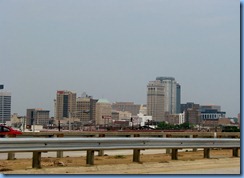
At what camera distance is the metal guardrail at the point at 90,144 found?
11.9 metres

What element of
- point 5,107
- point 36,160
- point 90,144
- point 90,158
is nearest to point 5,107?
point 5,107

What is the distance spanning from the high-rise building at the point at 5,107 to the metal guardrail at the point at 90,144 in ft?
495

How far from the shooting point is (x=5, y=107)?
170 m

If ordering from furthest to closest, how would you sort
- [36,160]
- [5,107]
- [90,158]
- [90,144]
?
1. [5,107]
2. [90,158]
3. [90,144]
4. [36,160]

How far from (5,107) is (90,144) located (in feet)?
529

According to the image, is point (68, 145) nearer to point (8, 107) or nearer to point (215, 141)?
point (215, 141)

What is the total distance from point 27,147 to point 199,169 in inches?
190

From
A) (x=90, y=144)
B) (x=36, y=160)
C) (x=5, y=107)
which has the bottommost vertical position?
(x=36, y=160)

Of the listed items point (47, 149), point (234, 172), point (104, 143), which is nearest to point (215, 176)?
point (234, 172)

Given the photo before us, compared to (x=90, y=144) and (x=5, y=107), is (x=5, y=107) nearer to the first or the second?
(x=5, y=107)

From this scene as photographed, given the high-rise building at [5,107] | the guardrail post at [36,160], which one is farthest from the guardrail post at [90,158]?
the high-rise building at [5,107]

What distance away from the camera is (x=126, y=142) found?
1398 centimetres

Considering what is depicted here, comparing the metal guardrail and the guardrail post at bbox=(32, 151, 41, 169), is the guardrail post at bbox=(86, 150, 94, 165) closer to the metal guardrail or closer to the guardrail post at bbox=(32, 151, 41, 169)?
the metal guardrail

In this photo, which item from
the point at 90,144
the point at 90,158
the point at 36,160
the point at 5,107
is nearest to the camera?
the point at 36,160
